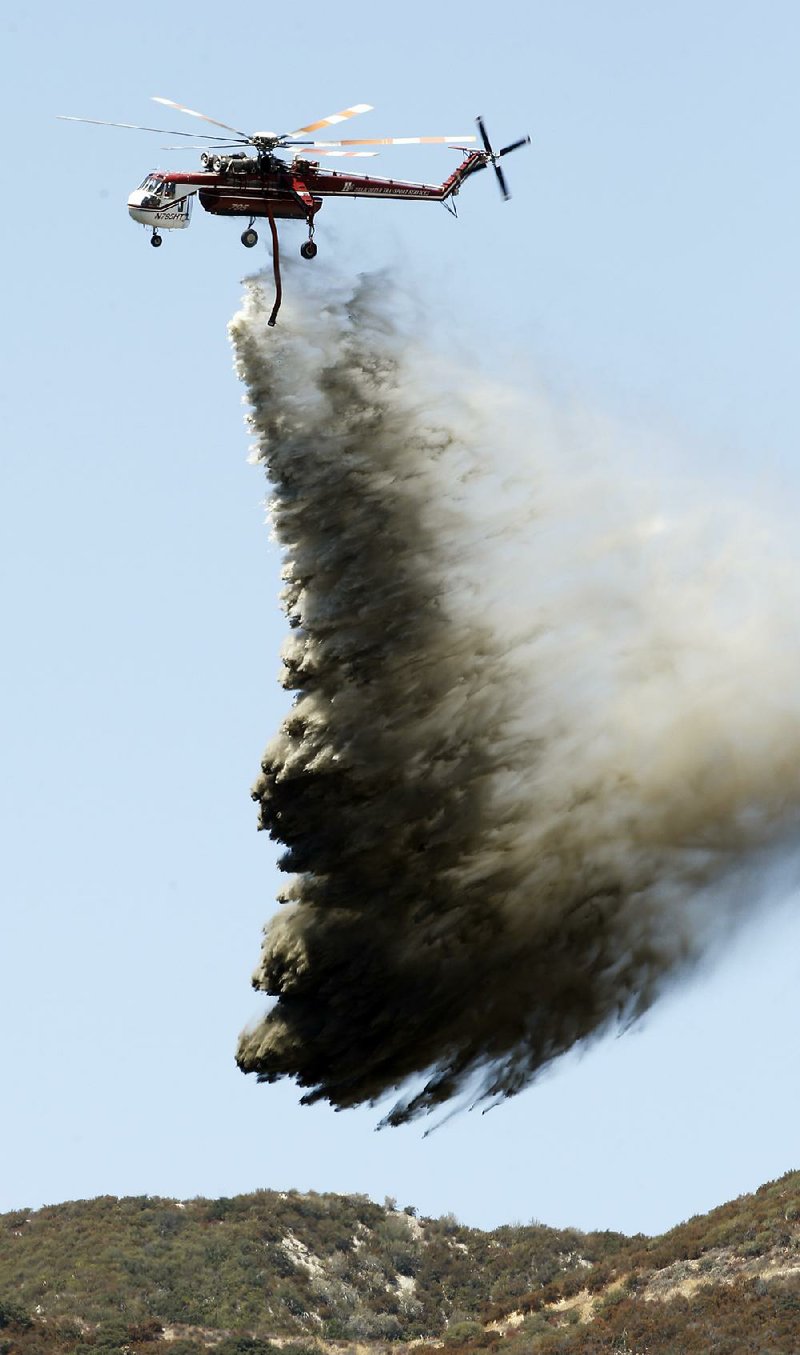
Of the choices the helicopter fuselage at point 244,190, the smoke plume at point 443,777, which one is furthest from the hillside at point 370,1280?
the helicopter fuselage at point 244,190

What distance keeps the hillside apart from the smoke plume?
2756 centimetres

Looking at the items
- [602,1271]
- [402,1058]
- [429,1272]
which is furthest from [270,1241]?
[402,1058]

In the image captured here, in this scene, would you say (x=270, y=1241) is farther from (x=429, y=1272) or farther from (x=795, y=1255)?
(x=795, y=1255)

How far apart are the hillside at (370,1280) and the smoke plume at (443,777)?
90.4ft

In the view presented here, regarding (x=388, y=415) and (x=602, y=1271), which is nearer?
(x=388, y=415)

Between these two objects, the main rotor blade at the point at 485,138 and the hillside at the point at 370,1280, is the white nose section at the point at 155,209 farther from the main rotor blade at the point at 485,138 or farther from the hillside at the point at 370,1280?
the hillside at the point at 370,1280

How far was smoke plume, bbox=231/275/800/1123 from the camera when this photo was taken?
39781mm

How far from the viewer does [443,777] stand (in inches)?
1580

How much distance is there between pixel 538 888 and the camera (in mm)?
40000

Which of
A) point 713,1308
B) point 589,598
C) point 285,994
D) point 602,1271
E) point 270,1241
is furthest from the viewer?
point 270,1241

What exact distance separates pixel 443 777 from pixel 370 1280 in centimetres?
6044

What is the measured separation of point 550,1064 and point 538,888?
11.5 ft

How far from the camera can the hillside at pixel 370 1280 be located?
69500 mm

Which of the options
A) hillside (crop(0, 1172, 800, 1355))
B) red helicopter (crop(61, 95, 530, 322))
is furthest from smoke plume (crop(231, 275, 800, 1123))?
hillside (crop(0, 1172, 800, 1355))
